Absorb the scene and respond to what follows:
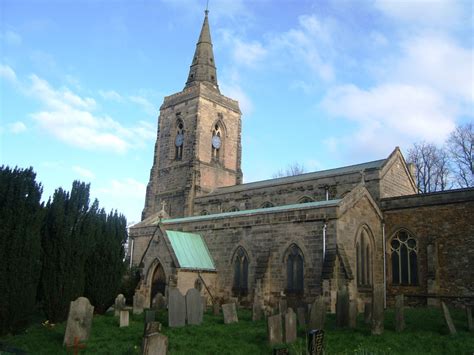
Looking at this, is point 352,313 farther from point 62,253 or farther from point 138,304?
point 62,253

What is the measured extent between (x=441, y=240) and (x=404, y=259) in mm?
2043

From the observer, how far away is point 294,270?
19.5 m

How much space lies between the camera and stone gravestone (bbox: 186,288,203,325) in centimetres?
1450

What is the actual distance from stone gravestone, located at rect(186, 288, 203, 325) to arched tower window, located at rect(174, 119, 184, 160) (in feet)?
82.9

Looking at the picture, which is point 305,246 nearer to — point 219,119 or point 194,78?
point 219,119

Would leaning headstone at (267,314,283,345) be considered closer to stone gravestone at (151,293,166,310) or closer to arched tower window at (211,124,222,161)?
stone gravestone at (151,293,166,310)

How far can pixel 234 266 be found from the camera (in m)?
21.9

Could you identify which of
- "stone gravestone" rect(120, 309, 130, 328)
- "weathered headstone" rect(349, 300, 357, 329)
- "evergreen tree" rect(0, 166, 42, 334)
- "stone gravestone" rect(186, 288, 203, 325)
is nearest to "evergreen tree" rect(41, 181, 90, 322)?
"evergreen tree" rect(0, 166, 42, 334)

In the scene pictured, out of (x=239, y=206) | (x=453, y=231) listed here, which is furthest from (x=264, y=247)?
(x=239, y=206)

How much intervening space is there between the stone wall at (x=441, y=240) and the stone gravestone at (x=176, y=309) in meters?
12.0

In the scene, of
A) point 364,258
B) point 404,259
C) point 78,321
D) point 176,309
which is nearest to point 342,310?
point 176,309

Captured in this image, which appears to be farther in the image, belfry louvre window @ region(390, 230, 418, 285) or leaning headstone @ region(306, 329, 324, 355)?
belfry louvre window @ region(390, 230, 418, 285)

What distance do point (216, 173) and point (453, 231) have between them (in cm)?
2151

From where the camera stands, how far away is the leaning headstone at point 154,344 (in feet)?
24.2
